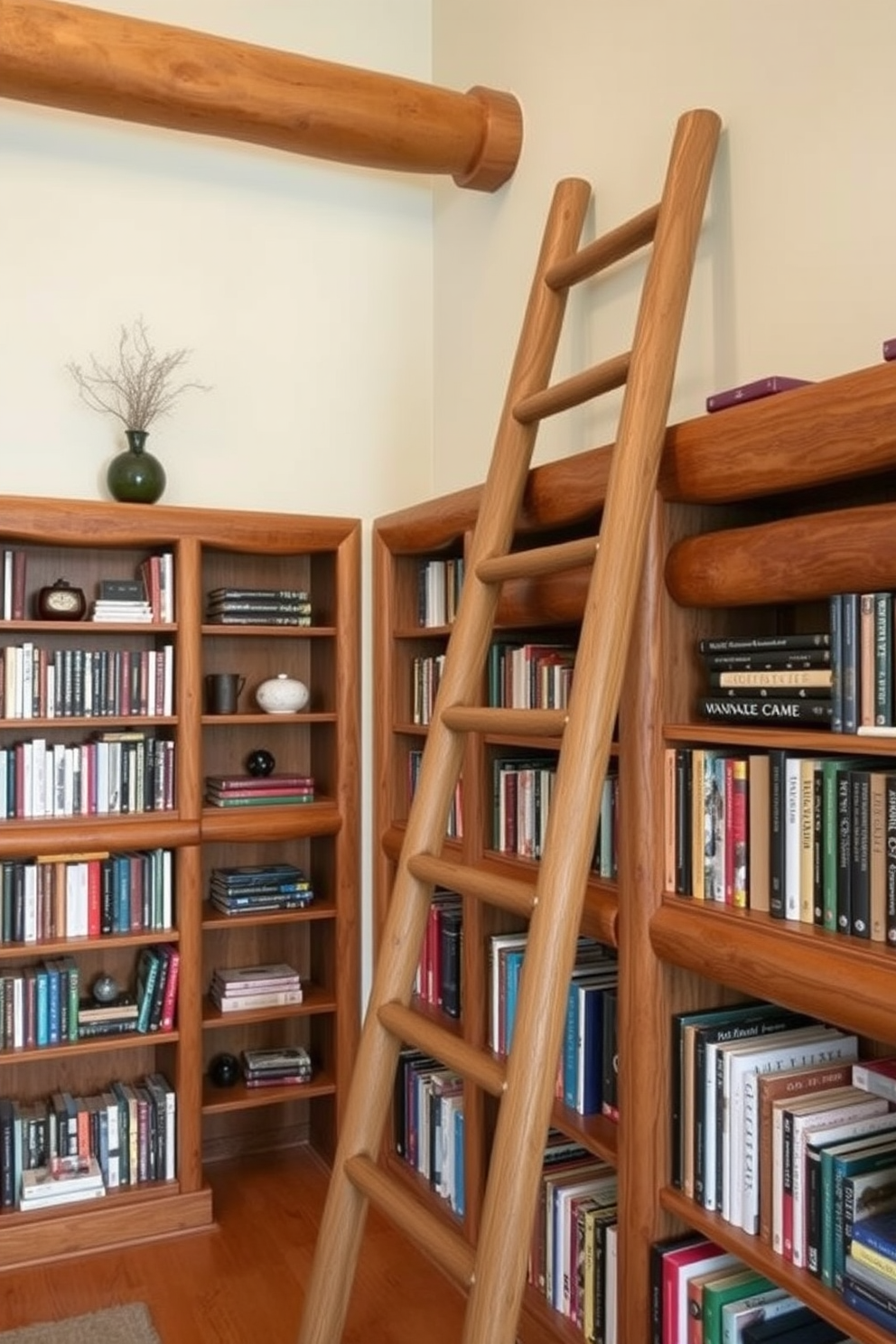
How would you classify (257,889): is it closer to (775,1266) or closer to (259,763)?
(259,763)

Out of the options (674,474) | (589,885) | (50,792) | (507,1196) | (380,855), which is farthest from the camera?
(380,855)

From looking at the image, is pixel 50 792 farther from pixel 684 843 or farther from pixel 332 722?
pixel 684 843

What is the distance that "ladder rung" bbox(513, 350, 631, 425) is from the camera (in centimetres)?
197

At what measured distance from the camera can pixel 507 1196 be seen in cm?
159

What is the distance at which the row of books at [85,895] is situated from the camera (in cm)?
274

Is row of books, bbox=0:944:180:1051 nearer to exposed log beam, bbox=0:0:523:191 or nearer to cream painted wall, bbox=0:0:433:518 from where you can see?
cream painted wall, bbox=0:0:433:518

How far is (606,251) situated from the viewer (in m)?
2.16

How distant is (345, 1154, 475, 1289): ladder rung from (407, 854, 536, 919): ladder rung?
50 cm

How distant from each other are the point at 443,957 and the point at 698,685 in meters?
1.19

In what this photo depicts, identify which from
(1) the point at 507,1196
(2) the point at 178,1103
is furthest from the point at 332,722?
(1) the point at 507,1196

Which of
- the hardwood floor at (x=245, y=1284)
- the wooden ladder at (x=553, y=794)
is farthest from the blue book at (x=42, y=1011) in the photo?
the wooden ladder at (x=553, y=794)

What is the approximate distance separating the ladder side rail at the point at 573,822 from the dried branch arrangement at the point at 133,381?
5.10 feet

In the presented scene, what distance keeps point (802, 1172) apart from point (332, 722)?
1841mm

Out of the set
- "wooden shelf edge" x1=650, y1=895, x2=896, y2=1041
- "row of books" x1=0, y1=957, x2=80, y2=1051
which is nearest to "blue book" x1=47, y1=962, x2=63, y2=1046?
"row of books" x1=0, y1=957, x2=80, y2=1051
